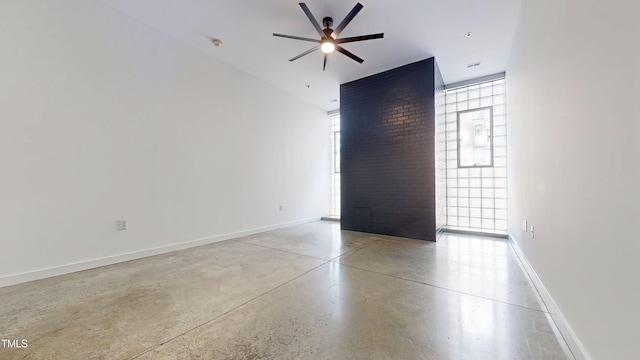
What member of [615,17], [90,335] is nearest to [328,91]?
[615,17]

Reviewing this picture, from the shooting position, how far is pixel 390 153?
482cm

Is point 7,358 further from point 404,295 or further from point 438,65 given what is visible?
point 438,65

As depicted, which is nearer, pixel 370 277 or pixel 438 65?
pixel 370 277

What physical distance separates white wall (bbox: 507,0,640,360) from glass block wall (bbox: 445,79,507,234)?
278cm

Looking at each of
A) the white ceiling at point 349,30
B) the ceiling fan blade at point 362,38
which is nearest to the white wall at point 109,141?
the white ceiling at point 349,30

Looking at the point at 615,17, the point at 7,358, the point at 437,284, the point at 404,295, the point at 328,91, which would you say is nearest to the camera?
the point at 615,17

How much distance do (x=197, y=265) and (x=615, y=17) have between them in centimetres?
406

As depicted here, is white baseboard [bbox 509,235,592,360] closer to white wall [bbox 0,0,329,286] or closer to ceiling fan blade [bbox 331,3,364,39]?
ceiling fan blade [bbox 331,3,364,39]

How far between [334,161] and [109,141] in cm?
528

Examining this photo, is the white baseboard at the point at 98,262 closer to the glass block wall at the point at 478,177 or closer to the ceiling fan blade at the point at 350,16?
the ceiling fan blade at the point at 350,16

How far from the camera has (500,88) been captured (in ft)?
15.6

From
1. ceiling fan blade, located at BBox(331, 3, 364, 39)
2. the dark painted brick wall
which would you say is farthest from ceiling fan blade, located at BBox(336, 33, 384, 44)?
the dark painted brick wall

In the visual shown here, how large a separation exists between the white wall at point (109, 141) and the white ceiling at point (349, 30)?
466 mm

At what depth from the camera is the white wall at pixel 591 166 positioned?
3.17 ft
